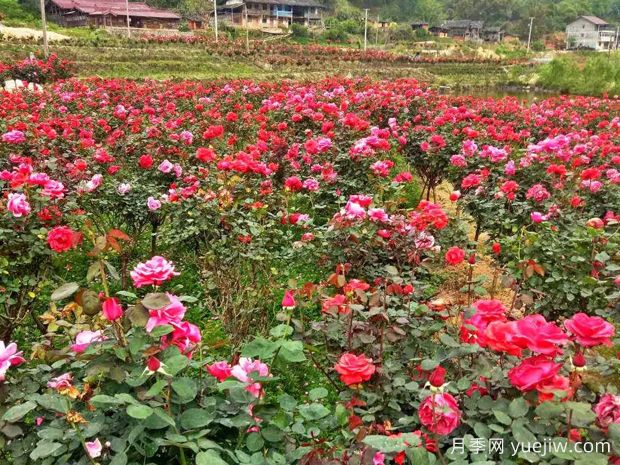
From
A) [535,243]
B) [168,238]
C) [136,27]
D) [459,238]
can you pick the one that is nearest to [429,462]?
[535,243]

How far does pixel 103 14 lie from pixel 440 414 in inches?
1543

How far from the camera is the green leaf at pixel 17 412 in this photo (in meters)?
1.10

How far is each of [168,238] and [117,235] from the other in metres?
1.97

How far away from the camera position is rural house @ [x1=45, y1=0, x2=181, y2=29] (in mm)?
35094

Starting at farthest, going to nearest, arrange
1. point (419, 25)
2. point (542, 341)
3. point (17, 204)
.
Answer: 1. point (419, 25)
2. point (17, 204)
3. point (542, 341)

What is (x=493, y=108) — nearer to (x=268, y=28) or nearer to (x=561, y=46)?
(x=268, y=28)

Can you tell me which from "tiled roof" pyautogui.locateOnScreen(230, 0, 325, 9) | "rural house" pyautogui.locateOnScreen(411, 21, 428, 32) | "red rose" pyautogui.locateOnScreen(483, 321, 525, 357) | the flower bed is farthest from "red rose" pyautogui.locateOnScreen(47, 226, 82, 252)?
"rural house" pyautogui.locateOnScreen(411, 21, 428, 32)

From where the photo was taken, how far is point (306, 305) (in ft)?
6.68

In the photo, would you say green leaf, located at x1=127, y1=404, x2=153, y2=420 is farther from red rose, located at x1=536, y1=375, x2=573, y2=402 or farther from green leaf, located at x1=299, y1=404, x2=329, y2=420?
red rose, located at x1=536, y1=375, x2=573, y2=402

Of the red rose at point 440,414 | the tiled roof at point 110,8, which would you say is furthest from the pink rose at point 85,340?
the tiled roof at point 110,8

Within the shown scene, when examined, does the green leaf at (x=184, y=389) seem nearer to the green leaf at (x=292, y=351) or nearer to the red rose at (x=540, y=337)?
the green leaf at (x=292, y=351)

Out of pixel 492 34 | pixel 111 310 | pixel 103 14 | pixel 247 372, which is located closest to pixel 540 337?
pixel 247 372

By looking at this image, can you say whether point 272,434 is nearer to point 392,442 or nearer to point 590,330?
point 392,442

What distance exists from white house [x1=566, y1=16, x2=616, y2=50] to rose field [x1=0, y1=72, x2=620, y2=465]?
224ft
